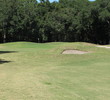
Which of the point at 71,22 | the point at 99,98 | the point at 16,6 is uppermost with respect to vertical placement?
the point at 16,6

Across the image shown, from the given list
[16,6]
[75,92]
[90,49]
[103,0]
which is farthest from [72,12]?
[75,92]

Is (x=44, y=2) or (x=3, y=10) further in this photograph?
(x=44, y=2)

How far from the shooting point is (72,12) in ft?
180

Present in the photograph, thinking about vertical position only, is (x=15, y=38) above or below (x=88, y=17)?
below

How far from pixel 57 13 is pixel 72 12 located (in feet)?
14.4

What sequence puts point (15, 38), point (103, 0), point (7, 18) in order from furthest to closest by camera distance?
point (15, 38), point (7, 18), point (103, 0)

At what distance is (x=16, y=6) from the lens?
54.0 meters

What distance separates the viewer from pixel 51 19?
5559 centimetres

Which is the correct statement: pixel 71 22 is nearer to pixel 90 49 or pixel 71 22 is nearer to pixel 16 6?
pixel 16 6

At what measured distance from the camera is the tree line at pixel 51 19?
162 ft

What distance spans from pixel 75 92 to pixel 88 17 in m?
44.0

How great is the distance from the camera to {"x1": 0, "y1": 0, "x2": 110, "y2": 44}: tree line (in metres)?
49.3

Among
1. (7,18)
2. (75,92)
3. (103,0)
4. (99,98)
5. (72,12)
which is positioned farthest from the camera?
(72,12)

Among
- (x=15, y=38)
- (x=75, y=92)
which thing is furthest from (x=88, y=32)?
(x=75, y=92)
